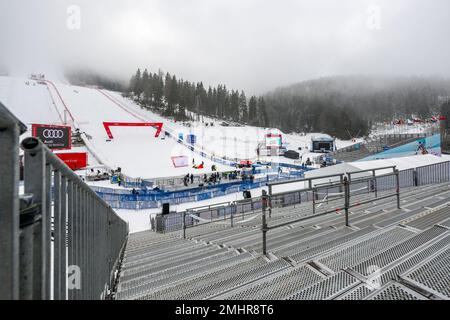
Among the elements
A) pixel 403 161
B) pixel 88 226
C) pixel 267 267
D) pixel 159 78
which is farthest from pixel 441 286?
pixel 159 78

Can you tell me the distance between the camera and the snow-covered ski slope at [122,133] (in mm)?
34594

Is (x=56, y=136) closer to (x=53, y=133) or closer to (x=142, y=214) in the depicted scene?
(x=53, y=133)

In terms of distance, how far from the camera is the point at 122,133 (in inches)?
1892

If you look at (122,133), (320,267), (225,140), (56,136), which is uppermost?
(122,133)

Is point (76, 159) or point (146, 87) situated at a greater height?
point (146, 87)

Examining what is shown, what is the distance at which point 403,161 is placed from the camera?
17422 millimetres

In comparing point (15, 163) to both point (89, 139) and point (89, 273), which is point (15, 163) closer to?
point (89, 273)

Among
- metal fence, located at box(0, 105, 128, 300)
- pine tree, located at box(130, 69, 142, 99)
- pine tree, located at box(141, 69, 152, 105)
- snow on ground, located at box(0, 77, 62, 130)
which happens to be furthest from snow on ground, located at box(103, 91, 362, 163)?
metal fence, located at box(0, 105, 128, 300)

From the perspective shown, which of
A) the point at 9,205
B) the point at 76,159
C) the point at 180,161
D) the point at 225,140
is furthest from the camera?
the point at 225,140

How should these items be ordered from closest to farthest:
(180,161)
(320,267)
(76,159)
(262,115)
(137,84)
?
(320,267), (76,159), (180,161), (137,84), (262,115)

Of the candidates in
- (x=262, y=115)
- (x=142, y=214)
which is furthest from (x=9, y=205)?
(x=262, y=115)

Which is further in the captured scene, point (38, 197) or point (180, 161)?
point (180, 161)

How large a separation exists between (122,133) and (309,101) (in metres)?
108
